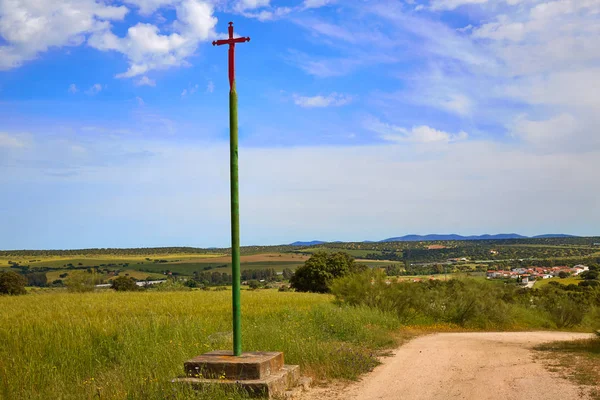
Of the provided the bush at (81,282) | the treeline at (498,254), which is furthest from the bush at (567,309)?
the treeline at (498,254)

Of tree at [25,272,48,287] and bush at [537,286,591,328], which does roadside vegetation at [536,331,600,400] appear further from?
tree at [25,272,48,287]

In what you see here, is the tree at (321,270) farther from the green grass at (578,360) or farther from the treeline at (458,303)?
the green grass at (578,360)

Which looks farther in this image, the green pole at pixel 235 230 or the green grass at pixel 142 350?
the green pole at pixel 235 230

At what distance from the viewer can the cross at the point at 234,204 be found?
29.6ft

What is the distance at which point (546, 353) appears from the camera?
520 inches

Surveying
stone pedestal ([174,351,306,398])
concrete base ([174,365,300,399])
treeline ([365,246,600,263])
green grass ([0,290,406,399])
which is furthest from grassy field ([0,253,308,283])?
concrete base ([174,365,300,399])

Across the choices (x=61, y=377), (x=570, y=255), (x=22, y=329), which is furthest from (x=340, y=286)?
(x=570, y=255)

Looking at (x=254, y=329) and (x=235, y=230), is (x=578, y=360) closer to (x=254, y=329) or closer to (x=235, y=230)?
(x=254, y=329)

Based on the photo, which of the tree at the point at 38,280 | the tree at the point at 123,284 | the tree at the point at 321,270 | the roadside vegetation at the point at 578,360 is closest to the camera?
the roadside vegetation at the point at 578,360

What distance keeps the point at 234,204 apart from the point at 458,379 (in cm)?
541

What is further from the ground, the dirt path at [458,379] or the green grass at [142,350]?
the green grass at [142,350]

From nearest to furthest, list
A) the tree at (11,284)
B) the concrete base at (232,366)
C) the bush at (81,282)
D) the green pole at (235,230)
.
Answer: the concrete base at (232,366)
the green pole at (235,230)
the bush at (81,282)
the tree at (11,284)

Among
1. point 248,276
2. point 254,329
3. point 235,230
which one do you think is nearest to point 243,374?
point 235,230

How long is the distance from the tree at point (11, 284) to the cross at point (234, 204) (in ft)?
134
